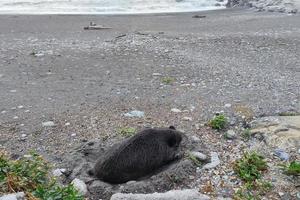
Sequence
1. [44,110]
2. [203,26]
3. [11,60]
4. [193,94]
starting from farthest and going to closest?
[203,26], [11,60], [193,94], [44,110]

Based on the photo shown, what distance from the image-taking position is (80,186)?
15.7ft

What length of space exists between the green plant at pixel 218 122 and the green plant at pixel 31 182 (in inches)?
88.3

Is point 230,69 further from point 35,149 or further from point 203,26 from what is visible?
point 203,26

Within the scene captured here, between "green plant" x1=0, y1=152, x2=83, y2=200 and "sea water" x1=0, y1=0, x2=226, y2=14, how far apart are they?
16827mm

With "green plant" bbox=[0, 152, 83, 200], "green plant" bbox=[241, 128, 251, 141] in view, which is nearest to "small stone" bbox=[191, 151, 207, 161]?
"green plant" bbox=[241, 128, 251, 141]

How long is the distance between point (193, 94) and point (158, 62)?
7.03 ft

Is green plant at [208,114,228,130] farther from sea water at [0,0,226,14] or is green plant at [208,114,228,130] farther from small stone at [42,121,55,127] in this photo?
sea water at [0,0,226,14]

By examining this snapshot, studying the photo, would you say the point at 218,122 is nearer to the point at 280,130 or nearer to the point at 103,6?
the point at 280,130

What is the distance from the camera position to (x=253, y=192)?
15.6 ft

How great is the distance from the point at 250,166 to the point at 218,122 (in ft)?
3.86

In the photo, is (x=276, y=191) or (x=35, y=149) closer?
(x=276, y=191)

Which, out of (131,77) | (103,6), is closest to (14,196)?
(131,77)

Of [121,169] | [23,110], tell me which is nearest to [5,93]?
[23,110]

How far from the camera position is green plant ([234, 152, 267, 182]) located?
4.95 meters
